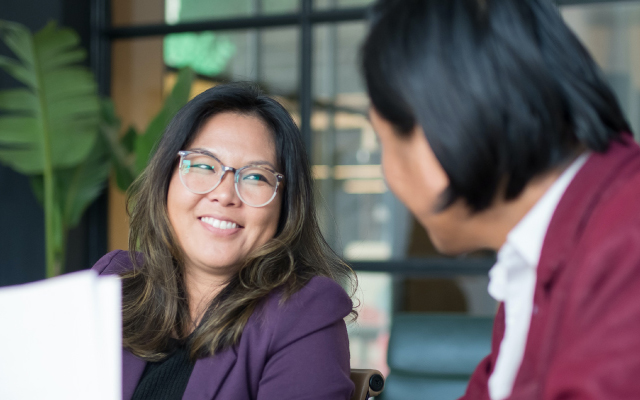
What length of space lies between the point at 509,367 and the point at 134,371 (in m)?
0.95

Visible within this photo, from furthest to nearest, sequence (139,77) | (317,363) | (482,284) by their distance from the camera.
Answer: (139,77)
(482,284)
(317,363)

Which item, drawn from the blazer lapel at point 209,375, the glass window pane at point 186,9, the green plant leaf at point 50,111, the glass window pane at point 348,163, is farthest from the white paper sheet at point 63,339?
the glass window pane at point 186,9

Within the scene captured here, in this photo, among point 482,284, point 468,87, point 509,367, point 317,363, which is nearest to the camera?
point 468,87

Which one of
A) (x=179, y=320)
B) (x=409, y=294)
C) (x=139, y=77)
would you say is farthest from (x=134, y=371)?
(x=139, y=77)

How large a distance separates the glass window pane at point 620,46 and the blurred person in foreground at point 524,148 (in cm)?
332

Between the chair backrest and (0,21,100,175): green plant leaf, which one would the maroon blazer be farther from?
(0,21,100,175): green plant leaf

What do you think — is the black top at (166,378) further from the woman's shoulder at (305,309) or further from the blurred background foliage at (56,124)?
the blurred background foliage at (56,124)

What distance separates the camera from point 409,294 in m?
4.09

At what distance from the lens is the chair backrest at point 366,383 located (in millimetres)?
1488

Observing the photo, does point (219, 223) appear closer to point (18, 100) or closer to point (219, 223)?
point (219, 223)

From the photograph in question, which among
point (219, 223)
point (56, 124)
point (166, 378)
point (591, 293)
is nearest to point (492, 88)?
point (591, 293)

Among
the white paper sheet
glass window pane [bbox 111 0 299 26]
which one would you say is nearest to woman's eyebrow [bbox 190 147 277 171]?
the white paper sheet

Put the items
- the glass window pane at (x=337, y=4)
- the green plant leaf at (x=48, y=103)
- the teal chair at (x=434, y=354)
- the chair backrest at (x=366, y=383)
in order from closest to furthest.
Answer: the chair backrest at (x=366, y=383)
the teal chair at (x=434, y=354)
the green plant leaf at (x=48, y=103)
the glass window pane at (x=337, y=4)

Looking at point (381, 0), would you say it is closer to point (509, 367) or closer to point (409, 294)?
point (509, 367)
